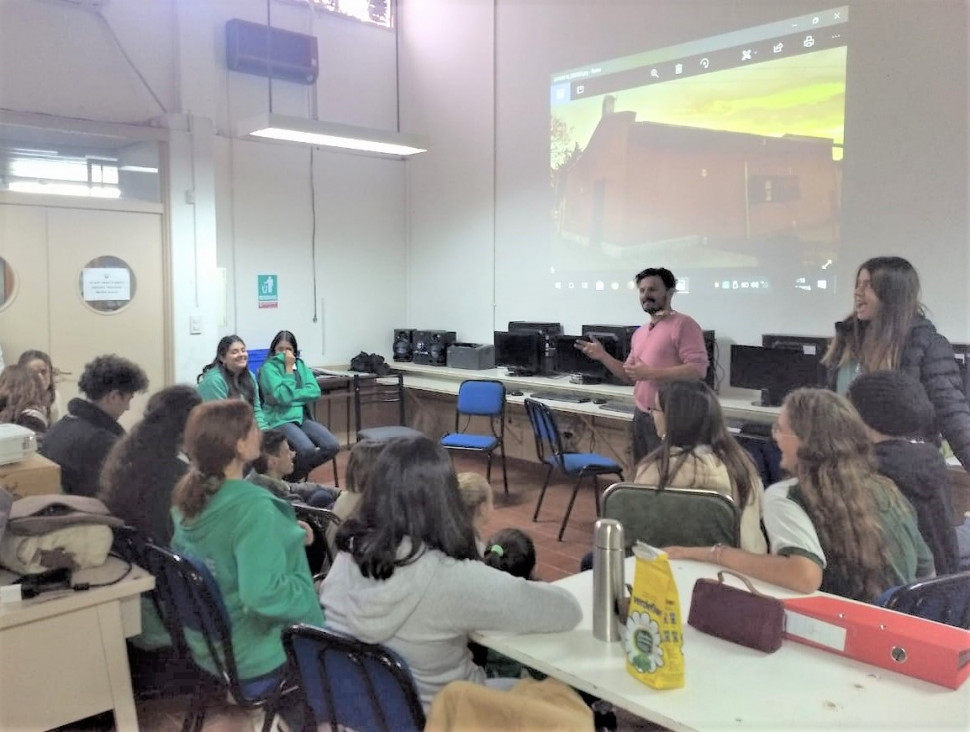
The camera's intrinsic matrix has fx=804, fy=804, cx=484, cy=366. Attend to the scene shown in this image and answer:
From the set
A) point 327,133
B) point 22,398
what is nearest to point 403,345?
point 327,133

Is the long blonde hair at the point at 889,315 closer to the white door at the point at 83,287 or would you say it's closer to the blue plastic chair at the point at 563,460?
the blue plastic chair at the point at 563,460

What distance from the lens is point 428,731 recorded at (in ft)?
4.15

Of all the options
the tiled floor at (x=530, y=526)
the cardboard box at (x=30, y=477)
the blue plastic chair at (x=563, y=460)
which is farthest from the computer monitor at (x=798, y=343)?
the cardboard box at (x=30, y=477)

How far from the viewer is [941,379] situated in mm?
2484

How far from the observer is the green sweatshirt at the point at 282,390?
4.64 meters

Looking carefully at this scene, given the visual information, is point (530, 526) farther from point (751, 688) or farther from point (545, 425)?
point (751, 688)

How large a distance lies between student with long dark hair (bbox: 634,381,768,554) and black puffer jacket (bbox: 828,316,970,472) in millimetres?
607

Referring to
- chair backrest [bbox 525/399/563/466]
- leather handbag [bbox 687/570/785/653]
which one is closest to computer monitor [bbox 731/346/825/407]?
chair backrest [bbox 525/399/563/466]

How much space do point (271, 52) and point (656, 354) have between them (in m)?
4.23

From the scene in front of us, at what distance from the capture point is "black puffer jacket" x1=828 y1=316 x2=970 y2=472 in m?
2.43

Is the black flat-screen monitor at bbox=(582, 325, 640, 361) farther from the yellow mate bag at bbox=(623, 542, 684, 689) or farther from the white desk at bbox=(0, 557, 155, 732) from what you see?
the yellow mate bag at bbox=(623, 542, 684, 689)

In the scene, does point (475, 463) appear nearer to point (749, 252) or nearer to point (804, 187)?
point (749, 252)

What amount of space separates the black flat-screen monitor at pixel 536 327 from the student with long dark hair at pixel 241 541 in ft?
13.1

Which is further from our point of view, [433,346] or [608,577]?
[433,346]
